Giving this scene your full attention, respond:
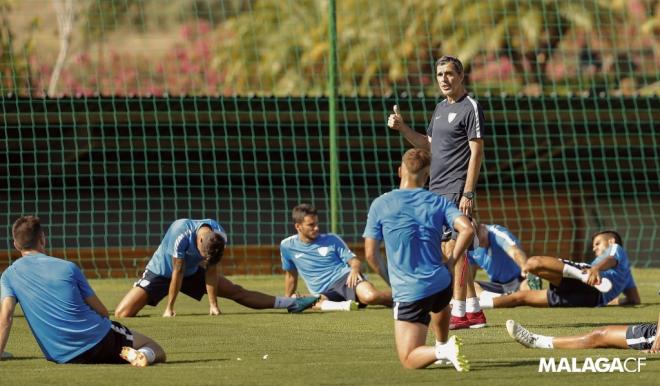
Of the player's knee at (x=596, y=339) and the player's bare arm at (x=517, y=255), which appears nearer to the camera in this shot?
the player's knee at (x=596, y=339)

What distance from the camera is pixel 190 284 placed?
12961mm

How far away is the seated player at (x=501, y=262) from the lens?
13.8 metres

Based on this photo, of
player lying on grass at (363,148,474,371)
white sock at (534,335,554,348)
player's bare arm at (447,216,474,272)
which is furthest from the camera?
white sock at (534,335,554,348)

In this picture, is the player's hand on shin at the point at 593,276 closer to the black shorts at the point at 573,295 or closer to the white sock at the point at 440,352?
the black shorts at the point at 573,295

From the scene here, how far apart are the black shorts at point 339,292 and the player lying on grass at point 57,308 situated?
16.6 ft

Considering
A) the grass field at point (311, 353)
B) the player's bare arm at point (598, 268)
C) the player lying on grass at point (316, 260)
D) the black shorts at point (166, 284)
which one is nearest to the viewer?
the grass field at point (311, 353)

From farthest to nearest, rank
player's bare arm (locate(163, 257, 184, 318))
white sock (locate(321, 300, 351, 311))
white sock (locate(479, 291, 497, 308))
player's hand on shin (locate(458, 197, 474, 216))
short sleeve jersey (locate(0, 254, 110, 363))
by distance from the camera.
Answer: white sock (locate(321, 300, 351, 311)) → white sock (locate(479, 291, 497, 308)) → player's bare arm (locate(163, 257, 184, 318)) → player's hand on shin (locate(458, 197, 474, 216)) → short sleeve jersey (locate(0, 254, 110, 363))

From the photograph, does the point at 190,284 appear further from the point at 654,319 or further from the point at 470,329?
the point at 654,319

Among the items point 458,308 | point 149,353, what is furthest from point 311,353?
point 458,308

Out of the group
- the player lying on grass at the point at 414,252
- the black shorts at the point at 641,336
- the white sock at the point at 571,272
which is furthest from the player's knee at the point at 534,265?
the player lying on grass at the point at 414,252

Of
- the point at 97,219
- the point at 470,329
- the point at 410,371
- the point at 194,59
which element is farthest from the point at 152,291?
the point at 194,59

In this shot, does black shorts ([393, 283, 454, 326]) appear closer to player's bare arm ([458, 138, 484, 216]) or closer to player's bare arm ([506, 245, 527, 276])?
player's bare arm ([458, 138, 484, 216])

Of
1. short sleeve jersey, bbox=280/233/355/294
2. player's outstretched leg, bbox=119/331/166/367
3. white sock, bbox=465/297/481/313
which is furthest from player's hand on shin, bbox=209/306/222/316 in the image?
player's outstretched leg, bbox=119/331/166/367

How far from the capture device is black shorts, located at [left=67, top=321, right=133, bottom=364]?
8.59 m
